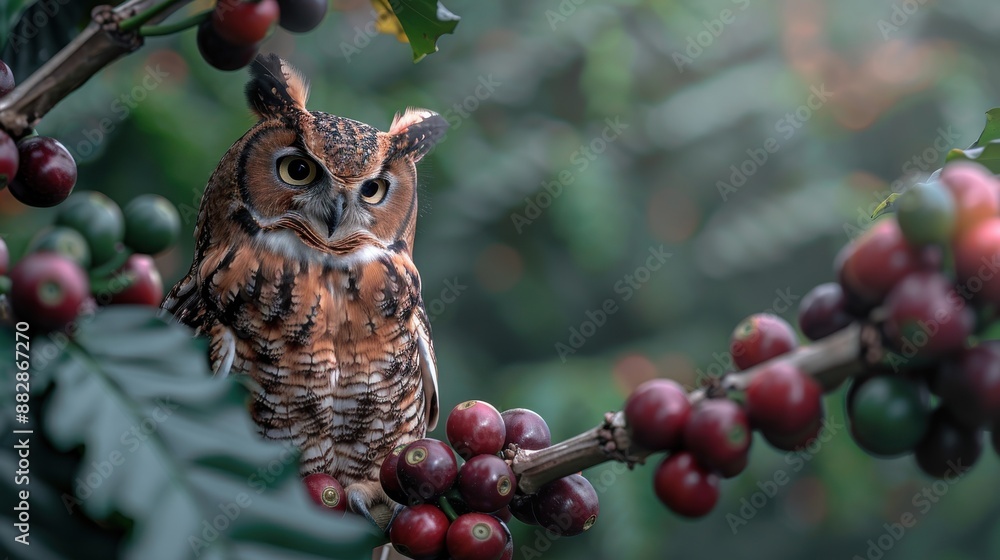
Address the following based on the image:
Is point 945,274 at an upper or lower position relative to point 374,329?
upper

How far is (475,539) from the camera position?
2.66ft

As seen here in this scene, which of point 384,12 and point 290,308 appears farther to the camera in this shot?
point 290,308

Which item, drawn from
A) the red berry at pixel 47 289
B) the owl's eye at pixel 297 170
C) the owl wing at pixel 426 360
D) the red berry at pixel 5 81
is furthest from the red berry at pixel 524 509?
the owl's eye at pixel 297 170

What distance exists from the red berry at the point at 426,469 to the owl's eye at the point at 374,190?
87cm

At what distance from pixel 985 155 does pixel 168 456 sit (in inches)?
25.0

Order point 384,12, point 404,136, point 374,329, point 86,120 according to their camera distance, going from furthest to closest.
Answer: point 86,120
point 404,136
point 374,329
point 384,12

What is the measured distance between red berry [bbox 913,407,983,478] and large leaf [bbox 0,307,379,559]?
1.22 ft

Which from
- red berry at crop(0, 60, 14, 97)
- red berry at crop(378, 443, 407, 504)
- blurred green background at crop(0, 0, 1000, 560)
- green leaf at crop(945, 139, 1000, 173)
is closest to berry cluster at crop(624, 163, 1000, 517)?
green leaf at crop(945, 139, 1000, 173)

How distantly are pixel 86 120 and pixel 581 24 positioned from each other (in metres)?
1.98

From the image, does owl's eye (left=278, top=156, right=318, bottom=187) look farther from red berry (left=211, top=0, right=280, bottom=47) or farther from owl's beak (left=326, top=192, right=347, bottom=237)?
red berry (left=211, top=0, right=280, bottom=47)

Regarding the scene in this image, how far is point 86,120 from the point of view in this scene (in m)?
2.90

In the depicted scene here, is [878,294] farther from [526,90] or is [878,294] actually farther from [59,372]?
[526,90]

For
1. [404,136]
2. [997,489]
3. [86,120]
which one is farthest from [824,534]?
[86,120]

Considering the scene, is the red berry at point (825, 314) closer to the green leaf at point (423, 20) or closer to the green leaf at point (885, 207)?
the green leaf at point (885, 207)
